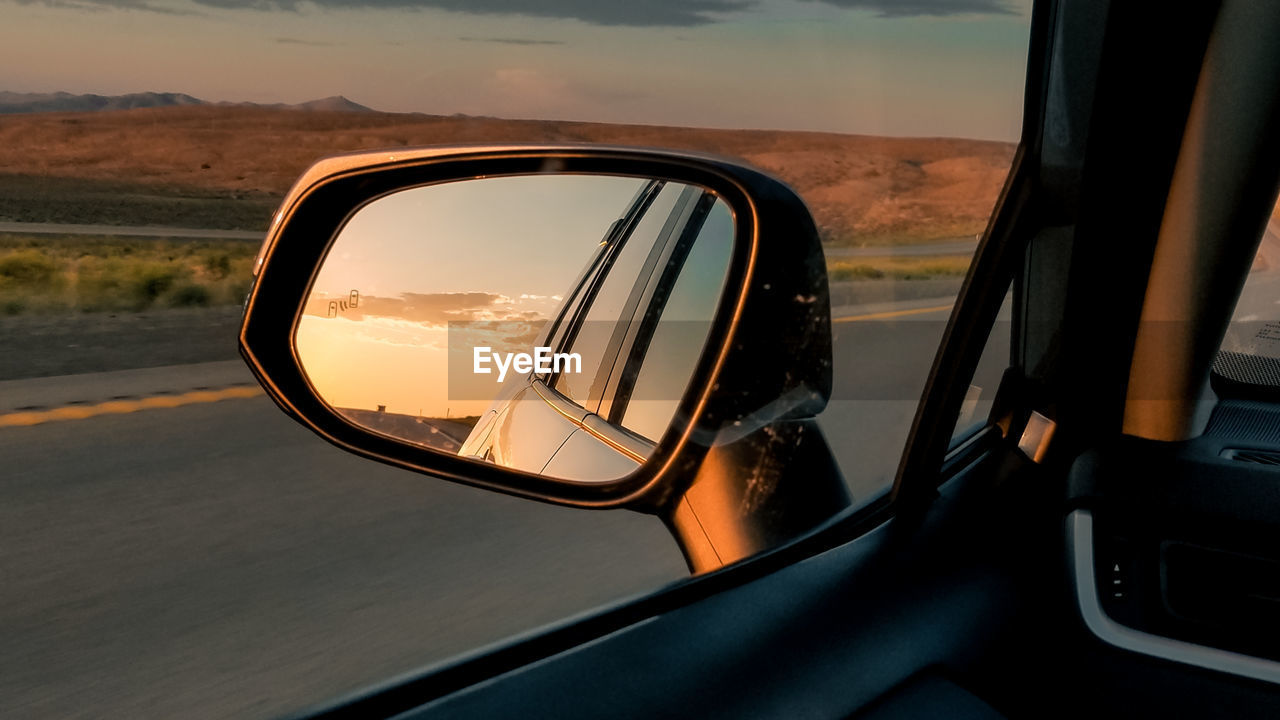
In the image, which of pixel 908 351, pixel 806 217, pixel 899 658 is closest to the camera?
pixel 899 658

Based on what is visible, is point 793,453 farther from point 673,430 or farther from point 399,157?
point 399,157

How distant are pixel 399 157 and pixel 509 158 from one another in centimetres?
20

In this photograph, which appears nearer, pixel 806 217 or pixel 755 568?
pixel 755 568

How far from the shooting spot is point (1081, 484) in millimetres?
1875

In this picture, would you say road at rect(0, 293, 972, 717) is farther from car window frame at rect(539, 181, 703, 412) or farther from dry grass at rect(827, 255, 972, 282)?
car window frame at rect(539, 181, 703, 412)

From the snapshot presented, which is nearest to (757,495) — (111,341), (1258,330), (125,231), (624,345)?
(624,345)

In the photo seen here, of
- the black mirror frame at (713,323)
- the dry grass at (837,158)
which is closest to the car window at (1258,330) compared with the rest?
the dry grass at (837,158)

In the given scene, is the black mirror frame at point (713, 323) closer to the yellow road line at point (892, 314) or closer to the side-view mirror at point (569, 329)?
the side-view mirror at point (569, 329)

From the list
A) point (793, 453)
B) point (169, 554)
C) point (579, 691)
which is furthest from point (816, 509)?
point (169, 554)

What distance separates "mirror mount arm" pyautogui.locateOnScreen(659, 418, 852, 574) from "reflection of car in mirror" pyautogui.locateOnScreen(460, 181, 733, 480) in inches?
5.4

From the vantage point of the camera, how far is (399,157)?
189cm

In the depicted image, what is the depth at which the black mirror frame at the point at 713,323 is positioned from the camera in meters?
1.79

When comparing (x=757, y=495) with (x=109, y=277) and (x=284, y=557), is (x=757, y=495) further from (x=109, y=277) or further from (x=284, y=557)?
(x=109, y=277)

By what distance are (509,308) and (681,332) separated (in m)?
0.33
